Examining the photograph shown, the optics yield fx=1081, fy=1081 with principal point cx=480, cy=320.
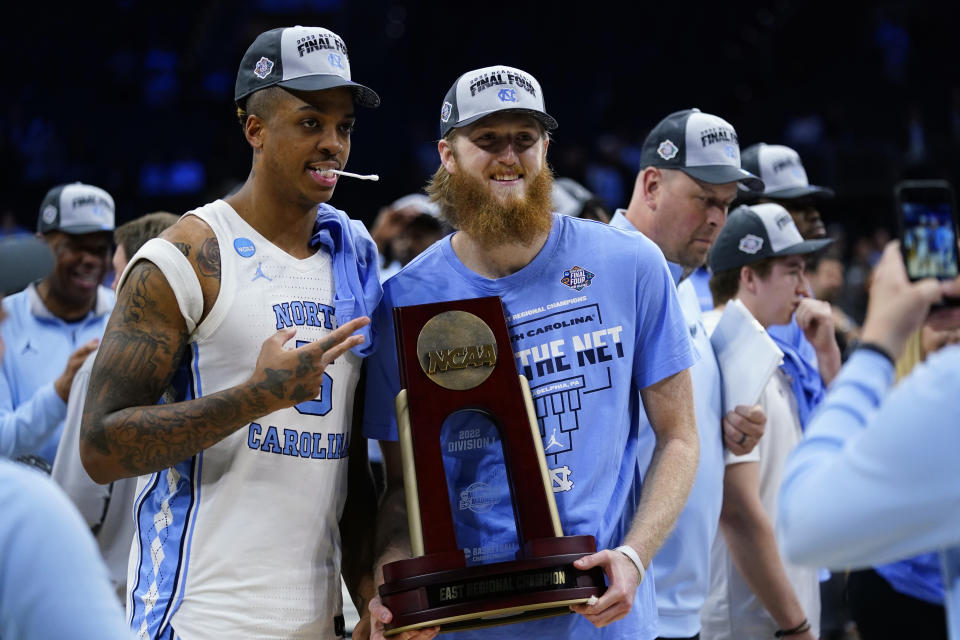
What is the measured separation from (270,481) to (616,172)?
478 inches

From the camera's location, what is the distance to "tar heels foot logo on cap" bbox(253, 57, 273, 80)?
2576 millimetres

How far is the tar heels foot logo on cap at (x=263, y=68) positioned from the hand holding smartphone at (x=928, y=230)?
1476 millimetres

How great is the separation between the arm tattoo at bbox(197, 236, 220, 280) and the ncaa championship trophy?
0.41 metres

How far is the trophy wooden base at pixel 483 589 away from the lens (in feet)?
7.02

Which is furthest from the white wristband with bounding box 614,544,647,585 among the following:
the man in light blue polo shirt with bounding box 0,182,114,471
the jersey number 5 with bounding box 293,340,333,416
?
the man in light blue polo shirt with bounding box 0,182,114,471

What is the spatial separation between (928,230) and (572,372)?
94cm

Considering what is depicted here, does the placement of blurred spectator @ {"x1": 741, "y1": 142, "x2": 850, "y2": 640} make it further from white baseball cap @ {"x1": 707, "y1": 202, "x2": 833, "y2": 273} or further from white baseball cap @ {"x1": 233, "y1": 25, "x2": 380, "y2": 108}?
white baseball cap @ {"x1": 233, "y1": 25, "x2": 380, "y2": 108}

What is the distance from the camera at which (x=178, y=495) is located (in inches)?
95.5

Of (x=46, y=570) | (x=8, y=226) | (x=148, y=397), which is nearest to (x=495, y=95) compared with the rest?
(x=148, y=397)

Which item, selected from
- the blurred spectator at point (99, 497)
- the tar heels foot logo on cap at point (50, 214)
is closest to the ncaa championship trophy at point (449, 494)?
the blurred spectator at point (99, 497)

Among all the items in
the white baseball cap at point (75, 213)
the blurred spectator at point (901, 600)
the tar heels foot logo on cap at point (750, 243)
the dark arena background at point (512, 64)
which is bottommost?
the blurred spectator at point (901, 600)

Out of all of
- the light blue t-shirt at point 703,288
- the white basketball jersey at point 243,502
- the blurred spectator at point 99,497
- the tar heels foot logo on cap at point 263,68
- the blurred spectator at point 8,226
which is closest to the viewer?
the white basketball jersey at point 243,502

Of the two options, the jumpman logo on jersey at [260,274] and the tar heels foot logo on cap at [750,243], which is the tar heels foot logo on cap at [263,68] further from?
the tar heels foot logo on cap at [750,243]

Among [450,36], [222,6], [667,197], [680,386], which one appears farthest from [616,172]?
[680,386]
